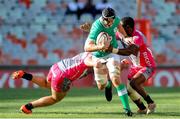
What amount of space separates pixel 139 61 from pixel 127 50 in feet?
2.93

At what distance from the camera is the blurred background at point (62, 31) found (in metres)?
26.2

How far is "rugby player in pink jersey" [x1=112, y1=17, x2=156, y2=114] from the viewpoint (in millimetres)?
13750

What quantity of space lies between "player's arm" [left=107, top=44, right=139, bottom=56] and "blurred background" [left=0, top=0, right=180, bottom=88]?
37.0ft

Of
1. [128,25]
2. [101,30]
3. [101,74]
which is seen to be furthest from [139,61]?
[101,30]

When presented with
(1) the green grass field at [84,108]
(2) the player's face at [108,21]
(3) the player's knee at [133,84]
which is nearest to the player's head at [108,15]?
(2) the player's face at [108,21]

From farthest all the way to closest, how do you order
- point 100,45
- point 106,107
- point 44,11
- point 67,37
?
point 44,11 < point 67,37 < point 106,107 < point 100,45

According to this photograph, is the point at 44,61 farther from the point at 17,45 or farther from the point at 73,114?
the point at 73,114

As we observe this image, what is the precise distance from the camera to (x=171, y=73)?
26562 millimetres

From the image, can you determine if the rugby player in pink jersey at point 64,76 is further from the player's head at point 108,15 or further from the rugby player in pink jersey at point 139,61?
the rugby player in pink jersey at point 139,61

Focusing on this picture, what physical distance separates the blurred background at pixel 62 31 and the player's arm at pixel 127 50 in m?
11.3

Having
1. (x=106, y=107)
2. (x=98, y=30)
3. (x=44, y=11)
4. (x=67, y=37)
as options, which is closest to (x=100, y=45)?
(x=98, y=30)

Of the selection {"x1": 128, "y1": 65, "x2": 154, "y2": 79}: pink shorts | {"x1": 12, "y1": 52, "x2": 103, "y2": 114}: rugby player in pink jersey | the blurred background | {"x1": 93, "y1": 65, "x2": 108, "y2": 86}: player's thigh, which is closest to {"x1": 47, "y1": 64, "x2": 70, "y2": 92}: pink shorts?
{"x1": 12, "y1": 52, "x2": 103, "y2": 114}: rugby player in pink jersey

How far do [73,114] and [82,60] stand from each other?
1.04 metres

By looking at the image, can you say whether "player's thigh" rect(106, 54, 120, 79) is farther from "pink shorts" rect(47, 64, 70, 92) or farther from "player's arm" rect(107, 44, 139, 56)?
"pink shorts" rect(47, 64, 70, 92)
